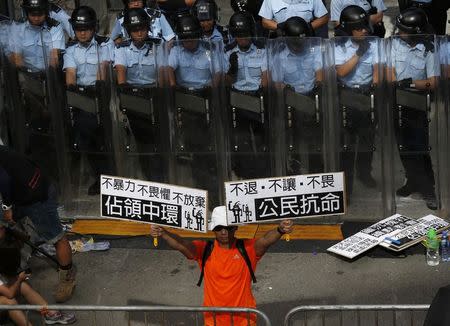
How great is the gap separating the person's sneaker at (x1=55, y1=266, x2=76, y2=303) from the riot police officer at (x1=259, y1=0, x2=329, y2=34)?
408cm

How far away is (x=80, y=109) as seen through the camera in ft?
36.2

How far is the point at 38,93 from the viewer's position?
1113 cm

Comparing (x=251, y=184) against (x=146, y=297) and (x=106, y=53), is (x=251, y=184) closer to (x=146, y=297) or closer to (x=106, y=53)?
(x=146, y=297)

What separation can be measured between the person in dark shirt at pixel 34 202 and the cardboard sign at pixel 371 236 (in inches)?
101

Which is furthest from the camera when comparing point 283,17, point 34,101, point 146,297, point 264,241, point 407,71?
point 283,17

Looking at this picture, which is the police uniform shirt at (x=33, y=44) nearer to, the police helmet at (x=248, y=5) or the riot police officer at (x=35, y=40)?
the riot police officer at (x=35, y=40)

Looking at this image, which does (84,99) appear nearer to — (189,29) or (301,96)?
(189,29)

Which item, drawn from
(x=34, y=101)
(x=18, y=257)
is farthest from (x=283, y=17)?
(x=18, y=257)

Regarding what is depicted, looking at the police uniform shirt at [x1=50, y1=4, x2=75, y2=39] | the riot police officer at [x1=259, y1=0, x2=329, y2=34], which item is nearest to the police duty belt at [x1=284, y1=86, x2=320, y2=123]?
the riot police officer at [x1=259, y1=0, x2=329, y2=34]

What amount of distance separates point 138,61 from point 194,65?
0.59 meters

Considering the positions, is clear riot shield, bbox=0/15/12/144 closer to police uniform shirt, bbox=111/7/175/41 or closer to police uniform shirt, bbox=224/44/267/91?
police uniform shirt, bbox=111/7/175/41

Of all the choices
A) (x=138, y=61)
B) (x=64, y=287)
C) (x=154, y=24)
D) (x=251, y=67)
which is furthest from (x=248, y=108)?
(x=64, y=287)

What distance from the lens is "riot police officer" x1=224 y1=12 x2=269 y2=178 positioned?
10570mm

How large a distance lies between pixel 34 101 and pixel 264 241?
4.31 m
